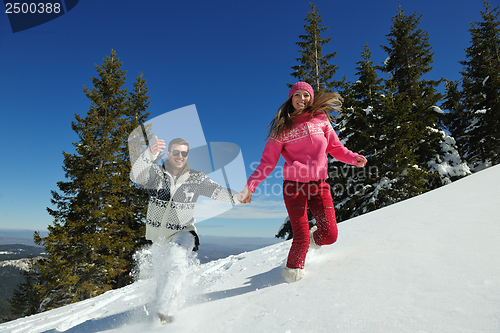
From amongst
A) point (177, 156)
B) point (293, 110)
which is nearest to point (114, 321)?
point (177, 156)

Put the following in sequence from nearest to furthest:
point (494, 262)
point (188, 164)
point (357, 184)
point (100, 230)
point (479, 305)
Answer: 1. point (479, 305)
2. point (494, 262)
3. point (188, 164)
4. point (357, 184)
5. point (100, 230)

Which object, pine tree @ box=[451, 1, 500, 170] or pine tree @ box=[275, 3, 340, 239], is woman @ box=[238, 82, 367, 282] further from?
pine tree @ box=[451, 1, 500, 170]

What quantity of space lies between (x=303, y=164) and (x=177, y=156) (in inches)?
50.9

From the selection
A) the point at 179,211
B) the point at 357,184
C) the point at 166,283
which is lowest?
the point at 357,184

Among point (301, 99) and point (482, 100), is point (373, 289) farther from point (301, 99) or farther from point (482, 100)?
point (482, 100)

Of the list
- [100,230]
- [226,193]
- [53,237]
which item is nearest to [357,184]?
[226,193]

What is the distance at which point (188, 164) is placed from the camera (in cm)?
254

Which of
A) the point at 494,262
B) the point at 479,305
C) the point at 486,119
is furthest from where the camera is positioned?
the point at 486,119

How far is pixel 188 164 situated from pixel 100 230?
Result: 12732mm

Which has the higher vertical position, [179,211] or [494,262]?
[179,211]

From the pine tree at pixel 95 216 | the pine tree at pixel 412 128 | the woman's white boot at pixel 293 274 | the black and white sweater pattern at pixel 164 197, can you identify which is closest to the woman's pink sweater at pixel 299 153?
the black and white sweater pattern at pixel 164 197

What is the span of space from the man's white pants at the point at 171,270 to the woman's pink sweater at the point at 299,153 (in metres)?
0.86

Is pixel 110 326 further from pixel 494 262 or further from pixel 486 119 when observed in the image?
pixel 486 119

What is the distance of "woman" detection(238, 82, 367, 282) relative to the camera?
2.44 metres
